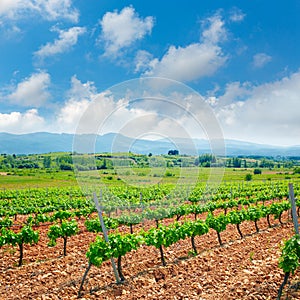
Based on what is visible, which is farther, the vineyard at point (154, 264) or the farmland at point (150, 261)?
the farmland at point (150, 261)

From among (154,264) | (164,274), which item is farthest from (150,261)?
(164,274)

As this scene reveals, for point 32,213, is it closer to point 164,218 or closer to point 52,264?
point 164,218

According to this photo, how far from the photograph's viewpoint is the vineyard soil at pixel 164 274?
8.13m

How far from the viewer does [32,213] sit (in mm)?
26453

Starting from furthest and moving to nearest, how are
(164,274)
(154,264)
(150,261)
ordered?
1. (150,261)
2. (154,264)
3. (164,274)

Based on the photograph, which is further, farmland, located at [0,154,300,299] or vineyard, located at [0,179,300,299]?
farmland, located at [0,154,300,299]

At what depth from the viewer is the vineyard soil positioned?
26.7 ft

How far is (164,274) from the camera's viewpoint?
947 centimetres

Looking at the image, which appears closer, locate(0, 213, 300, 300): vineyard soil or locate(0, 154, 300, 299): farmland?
locate(0, 213, 300, 300): vineyard soil

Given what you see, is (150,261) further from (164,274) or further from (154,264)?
(164,274)

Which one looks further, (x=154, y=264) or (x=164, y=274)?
(x=154, y=264)

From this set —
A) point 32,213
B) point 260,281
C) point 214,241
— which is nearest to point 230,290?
point 260,281

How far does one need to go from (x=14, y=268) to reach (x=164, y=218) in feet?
34.4

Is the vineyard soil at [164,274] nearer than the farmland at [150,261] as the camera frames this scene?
Yes
